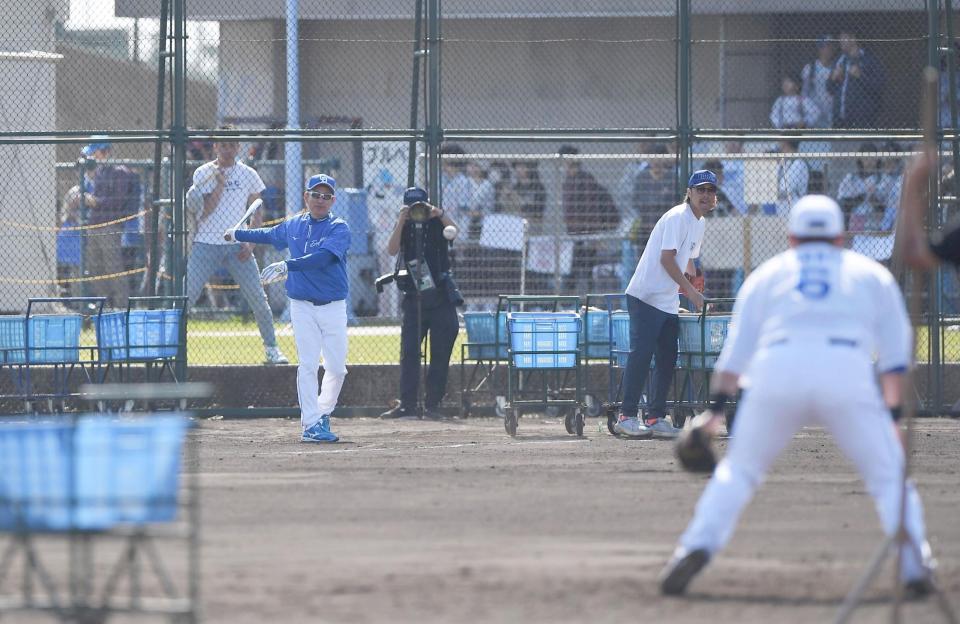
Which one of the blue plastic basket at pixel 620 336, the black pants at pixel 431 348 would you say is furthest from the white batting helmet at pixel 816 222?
the black pants at pixel 431 348

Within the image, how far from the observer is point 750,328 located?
732 cm

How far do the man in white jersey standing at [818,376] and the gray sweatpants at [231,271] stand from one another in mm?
9254

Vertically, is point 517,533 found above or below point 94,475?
below

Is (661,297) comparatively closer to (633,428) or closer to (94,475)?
(633,428)

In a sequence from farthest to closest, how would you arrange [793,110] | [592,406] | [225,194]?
[793,110] → [225,194] → [592,406]

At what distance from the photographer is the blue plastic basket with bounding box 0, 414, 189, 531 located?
6332mm

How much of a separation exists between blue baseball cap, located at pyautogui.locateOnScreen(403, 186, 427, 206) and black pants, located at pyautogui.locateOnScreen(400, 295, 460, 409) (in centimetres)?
92

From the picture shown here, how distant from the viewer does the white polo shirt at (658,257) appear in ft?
43.8

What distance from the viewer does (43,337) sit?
1462 cm

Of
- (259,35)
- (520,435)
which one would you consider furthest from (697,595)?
(259,35)

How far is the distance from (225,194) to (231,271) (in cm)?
74

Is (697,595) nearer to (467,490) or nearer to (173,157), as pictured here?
(467,490)

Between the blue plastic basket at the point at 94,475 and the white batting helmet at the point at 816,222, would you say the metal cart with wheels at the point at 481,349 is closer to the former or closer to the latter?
the white batting helmet at the point at 816,222

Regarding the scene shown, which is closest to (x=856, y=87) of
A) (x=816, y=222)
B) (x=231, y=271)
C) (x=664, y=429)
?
(x=664, y=429)
